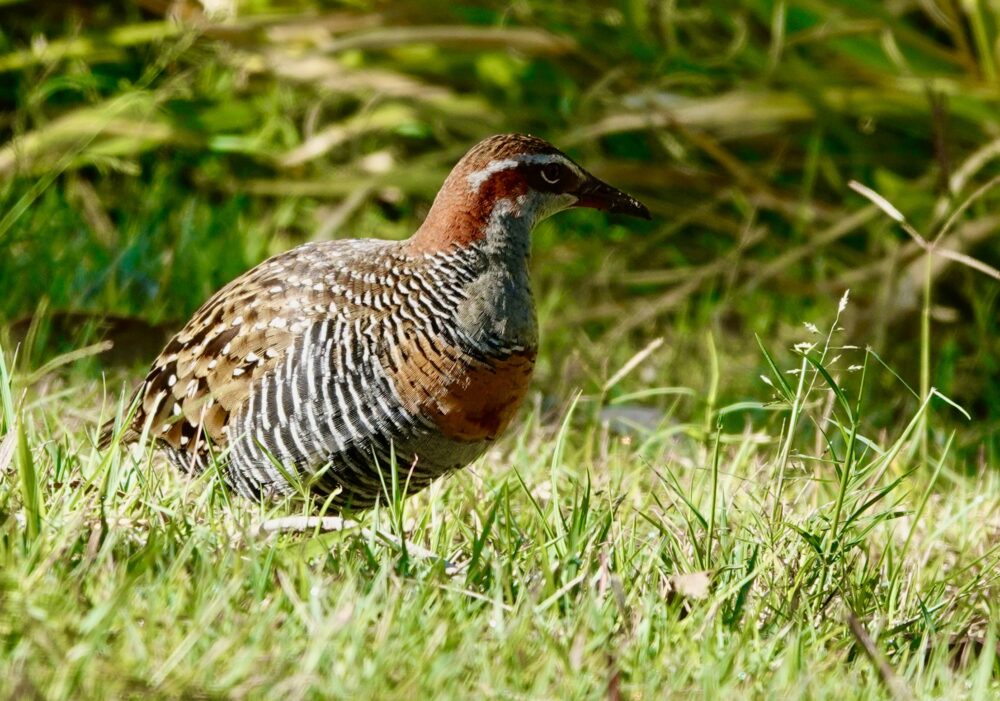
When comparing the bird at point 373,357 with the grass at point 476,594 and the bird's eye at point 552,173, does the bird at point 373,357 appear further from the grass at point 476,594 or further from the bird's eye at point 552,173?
the grass at point 476,594

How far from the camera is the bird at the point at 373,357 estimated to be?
358 centimetres

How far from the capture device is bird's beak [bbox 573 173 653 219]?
4.08 metres

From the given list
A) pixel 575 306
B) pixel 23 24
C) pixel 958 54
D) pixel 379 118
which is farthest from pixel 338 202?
pixel 958 54

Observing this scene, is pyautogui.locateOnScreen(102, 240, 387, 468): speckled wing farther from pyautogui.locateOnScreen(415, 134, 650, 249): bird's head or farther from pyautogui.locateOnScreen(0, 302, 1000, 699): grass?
pyautogui.locateOnScreen(415, 134, 650, 249): bird's head

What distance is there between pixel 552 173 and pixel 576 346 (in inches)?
73.8

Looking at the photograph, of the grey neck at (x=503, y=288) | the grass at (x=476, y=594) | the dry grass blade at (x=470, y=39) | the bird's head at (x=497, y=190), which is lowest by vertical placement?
the grass at (x=476, y=594)

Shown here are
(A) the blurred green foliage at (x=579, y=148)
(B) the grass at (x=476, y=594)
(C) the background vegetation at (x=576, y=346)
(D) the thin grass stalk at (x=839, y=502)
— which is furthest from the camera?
(A) the blurred green foliage at (x=579, y=148)

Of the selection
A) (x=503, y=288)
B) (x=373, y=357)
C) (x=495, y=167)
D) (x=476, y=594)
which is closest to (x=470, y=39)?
(x=495, y=167)

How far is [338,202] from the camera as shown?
6820 millimetres

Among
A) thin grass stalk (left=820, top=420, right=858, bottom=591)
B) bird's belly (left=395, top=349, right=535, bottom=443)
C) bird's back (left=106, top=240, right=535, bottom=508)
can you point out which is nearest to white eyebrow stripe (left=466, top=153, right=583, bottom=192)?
bird's back (left=106, top=240, right=535, bottom=508)

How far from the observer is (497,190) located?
12.8 ft

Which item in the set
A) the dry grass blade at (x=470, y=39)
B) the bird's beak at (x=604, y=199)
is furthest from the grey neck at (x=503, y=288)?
the dry grass blade at (x=470, y=39)

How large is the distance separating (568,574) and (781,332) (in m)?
3.29

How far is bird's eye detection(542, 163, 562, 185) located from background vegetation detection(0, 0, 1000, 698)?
21.2 inches
